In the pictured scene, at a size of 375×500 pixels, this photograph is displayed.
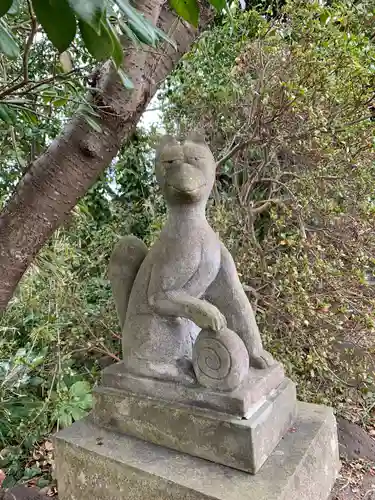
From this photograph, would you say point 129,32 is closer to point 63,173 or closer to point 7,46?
point 7,46

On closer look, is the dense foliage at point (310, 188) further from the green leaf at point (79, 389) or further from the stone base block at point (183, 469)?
the green leaf at point (79, 389)

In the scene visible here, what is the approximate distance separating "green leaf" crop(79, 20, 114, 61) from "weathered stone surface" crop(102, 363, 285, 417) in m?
0.91

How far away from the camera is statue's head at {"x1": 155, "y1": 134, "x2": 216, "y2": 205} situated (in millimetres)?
1134

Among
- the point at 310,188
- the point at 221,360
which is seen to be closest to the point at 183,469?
the point at 221,360

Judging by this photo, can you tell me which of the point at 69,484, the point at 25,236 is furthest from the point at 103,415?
the point at 25,236

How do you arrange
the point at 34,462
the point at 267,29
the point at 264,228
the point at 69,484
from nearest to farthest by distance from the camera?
the point at 69,484 → the point at 34,462 → the point at 267,29 → the point at 264,228

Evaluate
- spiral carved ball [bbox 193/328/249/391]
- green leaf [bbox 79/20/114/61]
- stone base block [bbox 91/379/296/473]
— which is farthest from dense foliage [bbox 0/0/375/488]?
green leaf [bbox 79/20/114/61]

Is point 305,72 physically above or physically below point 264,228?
above

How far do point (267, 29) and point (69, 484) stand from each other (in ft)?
7.78

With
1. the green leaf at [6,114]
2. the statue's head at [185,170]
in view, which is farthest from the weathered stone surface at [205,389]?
the green leaf at [6,114]

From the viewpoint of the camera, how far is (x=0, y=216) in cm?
116

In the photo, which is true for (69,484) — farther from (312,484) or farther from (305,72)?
(305,72)

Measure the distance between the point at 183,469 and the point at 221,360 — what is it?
31cm

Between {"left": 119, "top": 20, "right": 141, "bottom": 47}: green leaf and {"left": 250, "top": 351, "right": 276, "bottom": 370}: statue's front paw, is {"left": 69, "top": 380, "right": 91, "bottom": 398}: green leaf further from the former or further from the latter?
{"left": 119, "top": 20, "right": 141, "bottom": 47}: green leaf
